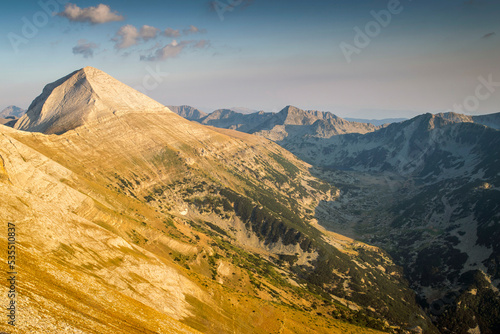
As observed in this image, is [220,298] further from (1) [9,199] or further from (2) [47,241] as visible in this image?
(1) [9,199]

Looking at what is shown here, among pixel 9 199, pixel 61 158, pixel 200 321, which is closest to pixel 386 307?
pixel 200 321

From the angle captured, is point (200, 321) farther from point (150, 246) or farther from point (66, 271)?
point (150, 246)

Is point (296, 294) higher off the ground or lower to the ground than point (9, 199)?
lower

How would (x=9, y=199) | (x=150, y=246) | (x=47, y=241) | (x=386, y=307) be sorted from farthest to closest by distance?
(x=386, y=307) → (x=150, y=246) → (x=9, y=199) → (x=47, y=241)

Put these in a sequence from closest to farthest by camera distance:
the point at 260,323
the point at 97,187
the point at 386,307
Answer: the point at 260,323 < the point at 97,187 < the point at 386,307

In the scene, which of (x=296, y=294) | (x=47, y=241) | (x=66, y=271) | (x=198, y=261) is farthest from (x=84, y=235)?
(x=296, y=294)

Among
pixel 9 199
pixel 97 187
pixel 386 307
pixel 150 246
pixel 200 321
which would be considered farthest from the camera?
pixel 386 307

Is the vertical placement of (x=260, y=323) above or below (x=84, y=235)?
below

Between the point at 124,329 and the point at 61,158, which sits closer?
the point at 124,329

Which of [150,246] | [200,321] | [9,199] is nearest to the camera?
[9,199]
